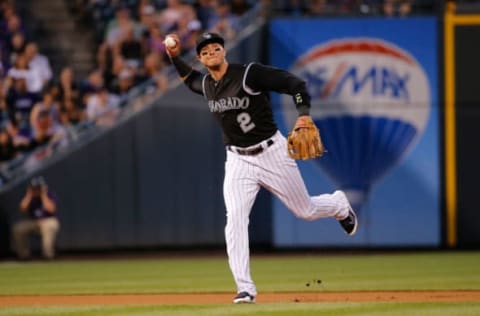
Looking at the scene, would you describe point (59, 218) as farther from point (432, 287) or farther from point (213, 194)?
point (432, 287)

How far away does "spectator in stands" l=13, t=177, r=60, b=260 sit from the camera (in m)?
17.4

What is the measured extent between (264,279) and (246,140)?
3840 mm

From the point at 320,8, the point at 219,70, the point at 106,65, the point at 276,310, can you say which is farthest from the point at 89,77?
the point at 276,310

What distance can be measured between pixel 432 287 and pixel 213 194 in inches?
297

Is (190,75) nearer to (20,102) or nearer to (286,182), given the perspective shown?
(286,182)

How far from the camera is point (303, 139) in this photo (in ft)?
29.6

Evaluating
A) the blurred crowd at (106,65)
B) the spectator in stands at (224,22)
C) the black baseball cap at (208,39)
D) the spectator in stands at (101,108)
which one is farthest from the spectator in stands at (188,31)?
the black baseball cap at (208,39)

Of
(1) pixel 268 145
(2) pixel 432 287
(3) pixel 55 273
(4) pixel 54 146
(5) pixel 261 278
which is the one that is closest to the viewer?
(1) pixel 268 145

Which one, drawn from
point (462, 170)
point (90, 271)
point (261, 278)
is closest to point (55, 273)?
point (90, 271)

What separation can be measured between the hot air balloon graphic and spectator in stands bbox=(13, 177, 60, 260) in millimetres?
3718

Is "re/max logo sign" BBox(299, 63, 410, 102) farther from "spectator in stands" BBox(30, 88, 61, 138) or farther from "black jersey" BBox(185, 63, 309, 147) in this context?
"black jersey" BBox(185, 63, 309, 147)

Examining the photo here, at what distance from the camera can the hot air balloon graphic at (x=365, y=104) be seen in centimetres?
1817

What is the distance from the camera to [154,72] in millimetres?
18156

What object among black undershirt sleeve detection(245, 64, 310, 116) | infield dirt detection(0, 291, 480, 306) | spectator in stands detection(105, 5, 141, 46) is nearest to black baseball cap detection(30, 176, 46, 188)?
spectator in stands detection(105, 5, 141, 46)
